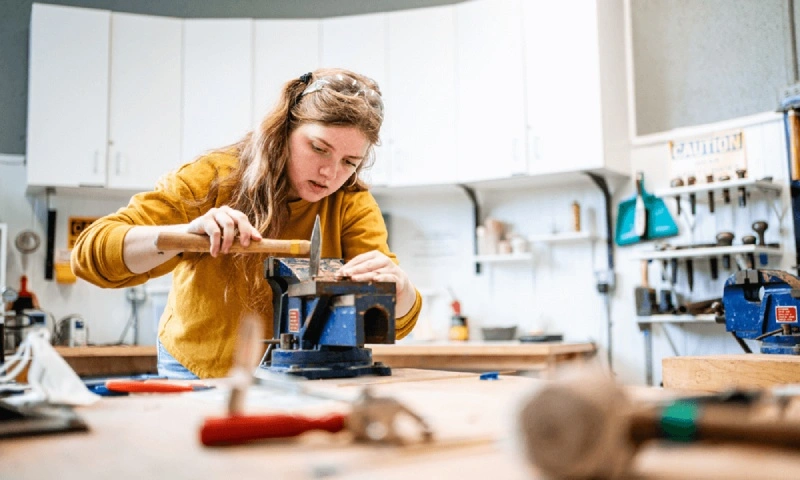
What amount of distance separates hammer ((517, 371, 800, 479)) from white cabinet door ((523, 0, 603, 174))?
9.92ft

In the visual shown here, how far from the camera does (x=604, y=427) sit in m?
0.46

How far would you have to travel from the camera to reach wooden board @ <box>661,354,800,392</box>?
140cm

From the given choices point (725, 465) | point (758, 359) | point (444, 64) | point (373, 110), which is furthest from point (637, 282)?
point (725, 465)

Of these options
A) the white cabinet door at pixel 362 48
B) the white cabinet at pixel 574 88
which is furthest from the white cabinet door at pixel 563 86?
the white cabinet door at pixel 362 48

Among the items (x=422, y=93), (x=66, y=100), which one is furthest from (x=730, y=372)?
(x=66, y=100)

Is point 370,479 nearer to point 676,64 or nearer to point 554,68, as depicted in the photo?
point 554,68

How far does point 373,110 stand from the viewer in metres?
1.65

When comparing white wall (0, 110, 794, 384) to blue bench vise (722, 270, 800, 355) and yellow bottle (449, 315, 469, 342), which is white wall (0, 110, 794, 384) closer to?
yellow bottle (449, 315, 469, 342)

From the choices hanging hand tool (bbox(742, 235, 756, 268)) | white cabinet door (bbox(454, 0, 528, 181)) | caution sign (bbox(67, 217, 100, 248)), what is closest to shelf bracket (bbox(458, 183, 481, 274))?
white cabinet door (bbox(454, 0, 528, 181))

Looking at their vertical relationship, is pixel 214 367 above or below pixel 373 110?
below

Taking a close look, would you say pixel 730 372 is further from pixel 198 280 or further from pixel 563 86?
pixel 563 86

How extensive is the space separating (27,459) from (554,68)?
A: 3.37 meters

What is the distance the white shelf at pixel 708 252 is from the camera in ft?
9.79

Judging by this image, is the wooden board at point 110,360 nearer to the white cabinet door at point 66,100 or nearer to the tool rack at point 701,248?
the white cabinet door at point 66,100
